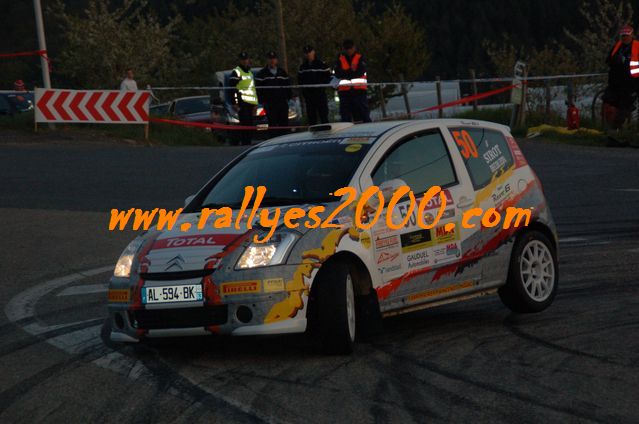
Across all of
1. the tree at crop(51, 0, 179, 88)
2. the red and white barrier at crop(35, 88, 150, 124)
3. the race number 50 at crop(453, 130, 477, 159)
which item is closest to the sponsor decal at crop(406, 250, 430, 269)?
the race number 50 at crop(453, 130, 477, 159)

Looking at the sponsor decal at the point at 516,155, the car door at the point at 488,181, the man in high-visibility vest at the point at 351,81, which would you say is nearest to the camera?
the car door at the point at 488,181

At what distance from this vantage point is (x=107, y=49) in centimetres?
4322

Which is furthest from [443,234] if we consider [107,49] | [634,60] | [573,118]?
[107,49]

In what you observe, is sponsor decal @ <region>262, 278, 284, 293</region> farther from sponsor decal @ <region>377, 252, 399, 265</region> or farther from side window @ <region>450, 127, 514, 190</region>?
side window @ <region>450, 127, 514, 190</region>

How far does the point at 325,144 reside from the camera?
9.88 m

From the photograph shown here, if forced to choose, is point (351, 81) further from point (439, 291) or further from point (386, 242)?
point (386, 242)

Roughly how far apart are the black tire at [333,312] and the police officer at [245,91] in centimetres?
2114

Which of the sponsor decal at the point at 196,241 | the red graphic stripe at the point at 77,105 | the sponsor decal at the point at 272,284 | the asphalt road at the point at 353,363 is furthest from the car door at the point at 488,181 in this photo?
the red graphic stripe at the point at 77,105

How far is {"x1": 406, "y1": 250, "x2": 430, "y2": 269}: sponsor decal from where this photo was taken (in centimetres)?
934

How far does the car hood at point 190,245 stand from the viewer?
27.9 feet

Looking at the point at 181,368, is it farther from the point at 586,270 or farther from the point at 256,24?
the point at 256,24

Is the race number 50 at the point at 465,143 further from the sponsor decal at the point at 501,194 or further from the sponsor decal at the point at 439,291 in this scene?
the sponsor decal at the point at 439,291

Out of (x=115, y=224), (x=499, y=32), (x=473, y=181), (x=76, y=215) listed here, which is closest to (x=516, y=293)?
(x=473, y=181)

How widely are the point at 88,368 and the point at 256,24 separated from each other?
152 feet
